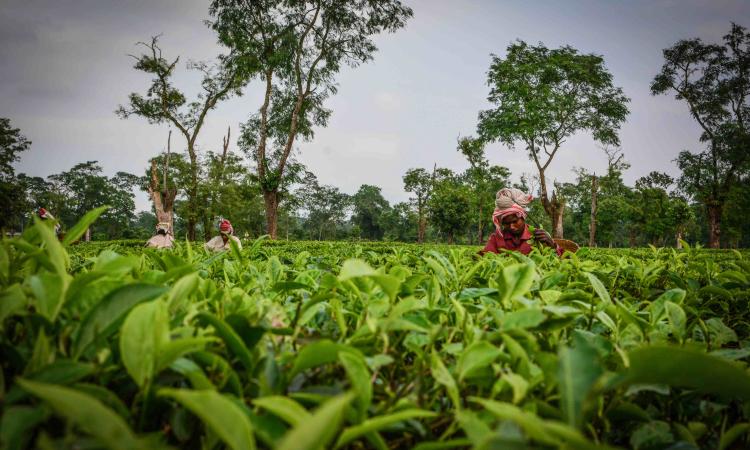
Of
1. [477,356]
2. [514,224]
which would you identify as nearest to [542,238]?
[514,224]

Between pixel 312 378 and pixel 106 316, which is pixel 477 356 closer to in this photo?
pixel 312 378

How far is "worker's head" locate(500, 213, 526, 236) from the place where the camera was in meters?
5.04

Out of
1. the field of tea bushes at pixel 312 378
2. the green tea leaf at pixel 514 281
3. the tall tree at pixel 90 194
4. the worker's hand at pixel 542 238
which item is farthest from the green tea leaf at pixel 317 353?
the tall tree at pixel 90 194

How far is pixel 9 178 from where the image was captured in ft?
123

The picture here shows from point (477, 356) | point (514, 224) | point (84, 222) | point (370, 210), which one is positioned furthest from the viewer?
point (370, 210)

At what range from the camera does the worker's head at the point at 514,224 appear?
16.5 feet

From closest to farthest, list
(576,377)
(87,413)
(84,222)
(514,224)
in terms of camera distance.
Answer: (87,413) < (576,377) < (84,222) < (514,224)

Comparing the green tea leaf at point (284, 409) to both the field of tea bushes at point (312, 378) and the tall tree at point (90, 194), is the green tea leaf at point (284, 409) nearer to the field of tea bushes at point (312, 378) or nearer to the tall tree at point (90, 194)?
the field of tea bushes at point (312, 378)

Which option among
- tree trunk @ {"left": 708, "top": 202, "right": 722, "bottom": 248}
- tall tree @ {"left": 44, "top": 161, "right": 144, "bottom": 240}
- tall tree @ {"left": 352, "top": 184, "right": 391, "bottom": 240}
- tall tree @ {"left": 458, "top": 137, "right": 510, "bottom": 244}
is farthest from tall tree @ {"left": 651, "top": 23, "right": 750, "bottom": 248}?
tall tree @ {"left": 44, "top": 161, "right": 144, "bottom": 240}

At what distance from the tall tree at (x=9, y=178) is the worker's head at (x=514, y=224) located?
4397cm

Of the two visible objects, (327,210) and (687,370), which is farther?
(327,210)

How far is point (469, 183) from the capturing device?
1752 inches

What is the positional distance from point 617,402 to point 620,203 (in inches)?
1808

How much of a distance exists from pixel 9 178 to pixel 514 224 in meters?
52.2
